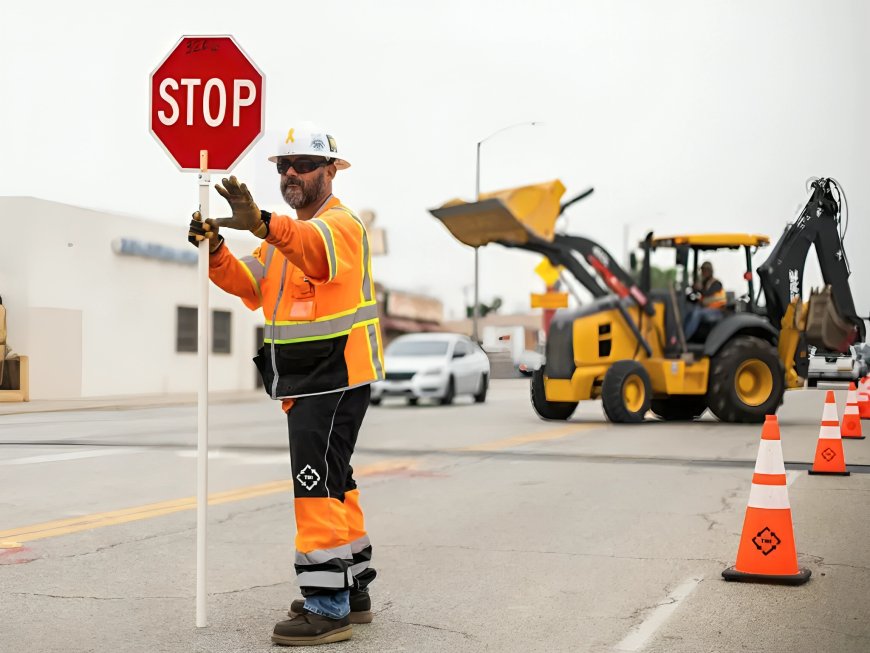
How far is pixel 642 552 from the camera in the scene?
25.9 ft

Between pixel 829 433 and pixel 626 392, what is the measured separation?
24.9 feet

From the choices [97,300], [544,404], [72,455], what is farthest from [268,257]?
[97,300]

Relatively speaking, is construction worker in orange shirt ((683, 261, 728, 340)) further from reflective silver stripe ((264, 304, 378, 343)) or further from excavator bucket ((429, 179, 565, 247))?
reflective silver stripe ((264, 304, 378, 343))

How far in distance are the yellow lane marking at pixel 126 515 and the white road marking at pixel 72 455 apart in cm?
324

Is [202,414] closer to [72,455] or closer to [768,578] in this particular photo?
[768,578]

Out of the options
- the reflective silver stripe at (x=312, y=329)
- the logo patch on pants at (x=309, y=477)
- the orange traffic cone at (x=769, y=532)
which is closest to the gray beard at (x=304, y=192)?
the reflective silver stripe at (x=312, y=329)

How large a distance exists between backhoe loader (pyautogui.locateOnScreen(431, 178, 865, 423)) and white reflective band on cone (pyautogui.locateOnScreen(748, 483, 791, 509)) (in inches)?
478

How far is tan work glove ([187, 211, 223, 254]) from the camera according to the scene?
512 cm

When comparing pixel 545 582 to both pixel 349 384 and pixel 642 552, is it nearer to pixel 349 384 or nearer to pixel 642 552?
pixel 642 552

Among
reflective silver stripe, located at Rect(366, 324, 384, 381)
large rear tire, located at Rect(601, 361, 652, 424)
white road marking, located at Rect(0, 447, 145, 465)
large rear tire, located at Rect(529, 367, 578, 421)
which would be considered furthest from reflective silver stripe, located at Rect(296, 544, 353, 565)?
large rear tire, located at Rect(529, 367, 578, 421)

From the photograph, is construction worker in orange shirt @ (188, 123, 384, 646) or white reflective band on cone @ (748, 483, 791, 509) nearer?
construction worker in orange shirt @ (188, 123, 384, 646)

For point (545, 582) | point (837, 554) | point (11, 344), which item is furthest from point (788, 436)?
point (11, 344)

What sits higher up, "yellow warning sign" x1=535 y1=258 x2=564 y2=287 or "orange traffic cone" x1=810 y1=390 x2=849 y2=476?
"yellow warning sign" x1=535 y1=258 x2=564 y2=287

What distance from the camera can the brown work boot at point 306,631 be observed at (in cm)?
518
